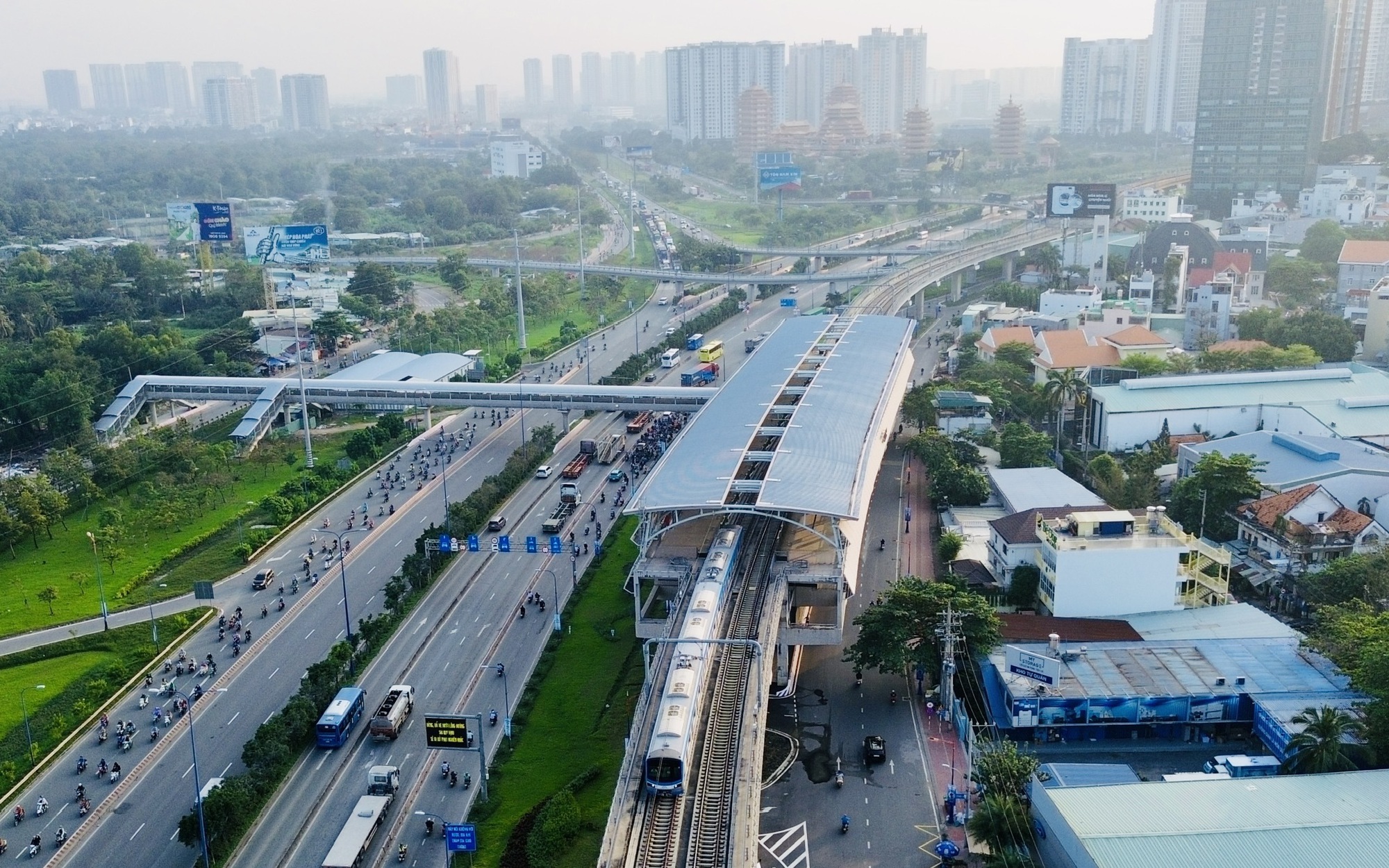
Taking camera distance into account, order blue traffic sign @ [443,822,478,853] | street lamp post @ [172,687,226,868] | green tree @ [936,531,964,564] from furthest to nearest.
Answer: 1. green tree @ [936,531,964,564]
2. street lamp post @ [172,687,226,868]
3. blue traffic sign @ [443,822,478,853]

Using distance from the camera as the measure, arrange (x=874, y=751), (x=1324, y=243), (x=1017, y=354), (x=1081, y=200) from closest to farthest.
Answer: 1. (x=874, y=751)
2. (x=1017, y=354)
3. (x=1081, y=200)
4. (x=1324, y=243)

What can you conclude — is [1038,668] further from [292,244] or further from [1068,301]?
[292,244]

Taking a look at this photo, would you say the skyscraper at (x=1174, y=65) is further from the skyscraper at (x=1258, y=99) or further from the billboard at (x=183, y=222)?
the billboard at (x=183, y=222)

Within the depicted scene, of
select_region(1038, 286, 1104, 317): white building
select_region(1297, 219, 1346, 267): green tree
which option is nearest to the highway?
select_region(1038, 286, 1104, 317): white building

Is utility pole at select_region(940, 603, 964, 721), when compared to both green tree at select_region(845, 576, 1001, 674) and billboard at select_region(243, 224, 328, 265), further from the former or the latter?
billboard at select_region(243, 224, 328, 265)

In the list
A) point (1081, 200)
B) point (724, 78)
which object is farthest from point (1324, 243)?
point (724, 78)

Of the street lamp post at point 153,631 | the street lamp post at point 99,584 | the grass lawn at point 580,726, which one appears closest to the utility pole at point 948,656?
the grass lawn at point 580,726

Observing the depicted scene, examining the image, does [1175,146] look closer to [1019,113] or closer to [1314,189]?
[1019,113]
